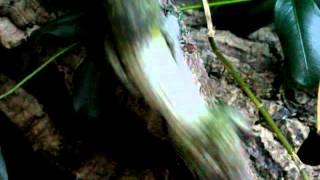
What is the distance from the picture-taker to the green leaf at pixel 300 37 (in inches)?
38.8

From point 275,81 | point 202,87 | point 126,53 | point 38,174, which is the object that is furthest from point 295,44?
point 38,174

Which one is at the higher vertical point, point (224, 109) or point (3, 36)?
point (3, 36)

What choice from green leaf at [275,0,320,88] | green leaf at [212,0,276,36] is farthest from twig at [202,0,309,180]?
green leaf at [212,0,276,36]

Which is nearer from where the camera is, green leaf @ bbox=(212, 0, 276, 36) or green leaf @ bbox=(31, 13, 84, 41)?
green leaf @ bbox=(31, 13, 84, 41)

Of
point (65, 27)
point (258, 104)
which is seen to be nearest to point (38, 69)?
point (65, 27)

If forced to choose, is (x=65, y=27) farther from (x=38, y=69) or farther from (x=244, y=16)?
(x=244, y=16)

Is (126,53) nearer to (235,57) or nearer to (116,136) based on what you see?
(116,136)

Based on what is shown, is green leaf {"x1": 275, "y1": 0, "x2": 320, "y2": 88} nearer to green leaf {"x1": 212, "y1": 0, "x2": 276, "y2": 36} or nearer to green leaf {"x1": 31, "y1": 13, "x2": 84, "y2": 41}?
green leaf {"x1": 212, "y1": 0, "x2": 276, "y2": 36}

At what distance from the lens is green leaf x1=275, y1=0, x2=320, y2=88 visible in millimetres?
986

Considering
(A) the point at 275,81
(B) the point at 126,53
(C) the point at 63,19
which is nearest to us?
(B) the point at 126,53

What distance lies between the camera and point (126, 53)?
2.66 ft

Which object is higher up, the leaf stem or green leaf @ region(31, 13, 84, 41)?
green leaf @ region(31, 13, 84, 41)

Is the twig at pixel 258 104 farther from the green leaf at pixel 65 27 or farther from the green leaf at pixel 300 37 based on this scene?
the green leaf at pixel 65 27

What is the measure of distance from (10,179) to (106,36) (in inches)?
16.8
